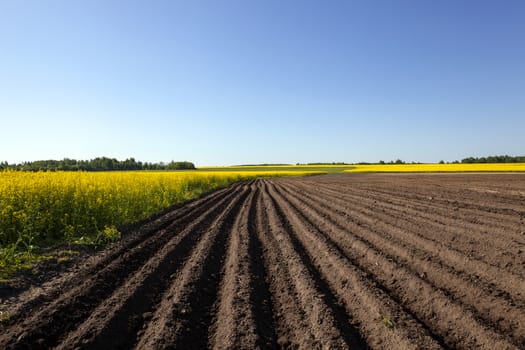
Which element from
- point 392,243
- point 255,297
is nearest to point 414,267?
point 392,243

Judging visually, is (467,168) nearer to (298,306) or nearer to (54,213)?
(298,306)

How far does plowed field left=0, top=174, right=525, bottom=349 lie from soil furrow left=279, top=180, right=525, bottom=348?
20mm

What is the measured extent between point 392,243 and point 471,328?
3.57 m

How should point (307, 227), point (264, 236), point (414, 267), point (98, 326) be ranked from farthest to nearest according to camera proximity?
point (307, 227), point (264, 236), point (414, 267), point (98, 326)

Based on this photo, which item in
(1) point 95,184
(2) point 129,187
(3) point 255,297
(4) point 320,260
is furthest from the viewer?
(2) point 129,187

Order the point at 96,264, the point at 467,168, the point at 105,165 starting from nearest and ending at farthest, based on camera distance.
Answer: the point at 96,264 < the point at 467,168 < the point at 105,165

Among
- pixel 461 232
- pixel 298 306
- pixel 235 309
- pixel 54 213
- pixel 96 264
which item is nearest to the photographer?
pixel 235 309

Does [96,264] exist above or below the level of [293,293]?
above

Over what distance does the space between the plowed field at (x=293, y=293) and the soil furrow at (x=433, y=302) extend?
0.02m

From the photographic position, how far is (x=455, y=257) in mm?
5980

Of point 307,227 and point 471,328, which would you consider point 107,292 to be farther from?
point 307,227

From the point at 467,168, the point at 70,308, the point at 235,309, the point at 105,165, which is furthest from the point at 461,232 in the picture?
the point at 105,165

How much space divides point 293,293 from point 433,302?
80.8 inches

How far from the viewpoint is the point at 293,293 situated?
187 inches
